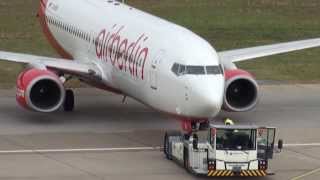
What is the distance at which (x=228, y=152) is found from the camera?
2736 centimetres

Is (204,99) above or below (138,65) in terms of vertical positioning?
below

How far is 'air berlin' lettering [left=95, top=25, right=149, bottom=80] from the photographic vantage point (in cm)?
3347

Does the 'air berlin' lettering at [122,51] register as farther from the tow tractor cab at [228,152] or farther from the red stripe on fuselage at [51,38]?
the tow tractor cab at [228,152]

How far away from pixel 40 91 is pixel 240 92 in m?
7.44

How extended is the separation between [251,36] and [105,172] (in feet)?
119

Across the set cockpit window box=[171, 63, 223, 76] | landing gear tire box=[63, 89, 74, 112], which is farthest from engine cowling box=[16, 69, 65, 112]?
cockpit window box=[171, 63, 223, 76]

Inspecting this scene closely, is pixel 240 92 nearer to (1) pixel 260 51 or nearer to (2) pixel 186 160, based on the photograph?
(1) pixel 260 51

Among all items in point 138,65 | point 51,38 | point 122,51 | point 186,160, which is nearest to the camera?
point 186,160

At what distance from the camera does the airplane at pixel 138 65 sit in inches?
1203

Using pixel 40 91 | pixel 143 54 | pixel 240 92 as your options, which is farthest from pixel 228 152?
pixel 40 91

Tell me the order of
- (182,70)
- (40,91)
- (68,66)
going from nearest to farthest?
(182,70), (40,91), (68,66)

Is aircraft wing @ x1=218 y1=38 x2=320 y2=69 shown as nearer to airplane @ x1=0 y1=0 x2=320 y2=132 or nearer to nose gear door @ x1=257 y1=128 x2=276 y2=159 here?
airplane @ x1=0 y1=0 x2=320 y2=132

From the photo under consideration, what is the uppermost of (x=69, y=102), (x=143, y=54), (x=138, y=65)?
(x=143, y=54)

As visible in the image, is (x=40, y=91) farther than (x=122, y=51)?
Yes
